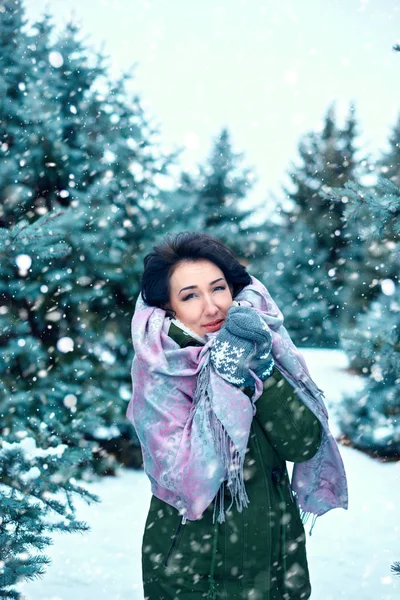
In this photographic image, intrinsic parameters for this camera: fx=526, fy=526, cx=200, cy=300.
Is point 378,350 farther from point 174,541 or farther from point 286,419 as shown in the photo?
point 174,541

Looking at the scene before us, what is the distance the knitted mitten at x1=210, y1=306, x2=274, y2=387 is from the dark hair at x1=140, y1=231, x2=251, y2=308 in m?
0.50

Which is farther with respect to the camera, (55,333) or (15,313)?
(55,333)

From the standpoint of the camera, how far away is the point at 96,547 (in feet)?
15.6

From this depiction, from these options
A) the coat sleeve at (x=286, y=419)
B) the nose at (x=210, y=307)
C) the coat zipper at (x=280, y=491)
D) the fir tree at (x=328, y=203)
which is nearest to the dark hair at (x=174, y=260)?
the nose at (x=210, y=307)

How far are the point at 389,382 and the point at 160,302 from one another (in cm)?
464

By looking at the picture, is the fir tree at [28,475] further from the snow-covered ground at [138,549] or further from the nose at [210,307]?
the snow-covered ground at [138,549]

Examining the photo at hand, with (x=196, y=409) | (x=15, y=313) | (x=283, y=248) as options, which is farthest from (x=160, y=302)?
(x=283, y=248)

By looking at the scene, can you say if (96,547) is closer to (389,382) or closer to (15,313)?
(15,313)

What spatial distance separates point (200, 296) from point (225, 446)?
2.34 feet

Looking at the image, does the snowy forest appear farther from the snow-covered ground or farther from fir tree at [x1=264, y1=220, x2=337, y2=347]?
fir tree at [x1=264, y1=220, x2=337, y2=347]

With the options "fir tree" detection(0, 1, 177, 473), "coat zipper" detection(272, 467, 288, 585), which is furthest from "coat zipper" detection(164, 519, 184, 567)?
"fir tree" detection(0, 1, 177, 473)

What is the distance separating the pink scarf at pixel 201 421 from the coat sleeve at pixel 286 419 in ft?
0.17

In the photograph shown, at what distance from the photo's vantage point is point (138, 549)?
4.82 meters

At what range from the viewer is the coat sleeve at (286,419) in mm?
2074
